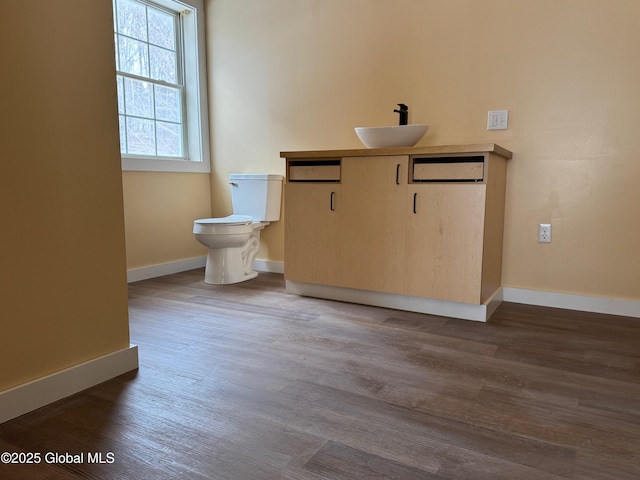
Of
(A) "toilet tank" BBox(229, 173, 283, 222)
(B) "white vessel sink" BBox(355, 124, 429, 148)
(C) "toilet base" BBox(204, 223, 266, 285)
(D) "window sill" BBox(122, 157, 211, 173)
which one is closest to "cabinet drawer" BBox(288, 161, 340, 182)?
(B) "white vessel sink" BBox(355, 124, 429, 148)

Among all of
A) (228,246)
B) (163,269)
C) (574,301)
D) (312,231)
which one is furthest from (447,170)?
(163,269)

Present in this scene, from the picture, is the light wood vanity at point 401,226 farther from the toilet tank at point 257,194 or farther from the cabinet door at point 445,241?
the toilet tank at point 257,194

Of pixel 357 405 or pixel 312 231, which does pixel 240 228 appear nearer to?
pixel 312 231

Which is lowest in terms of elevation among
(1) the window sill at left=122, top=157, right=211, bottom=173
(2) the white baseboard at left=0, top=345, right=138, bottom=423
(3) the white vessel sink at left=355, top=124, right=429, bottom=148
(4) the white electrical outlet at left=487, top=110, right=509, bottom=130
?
(2) the white baseboard at left=0, top=345, right=138, bottom=423

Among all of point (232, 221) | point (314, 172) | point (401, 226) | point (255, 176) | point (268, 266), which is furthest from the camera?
point (268, 266)

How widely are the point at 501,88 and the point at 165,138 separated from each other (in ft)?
8.16

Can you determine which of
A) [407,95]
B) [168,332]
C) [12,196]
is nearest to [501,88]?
[407,95]

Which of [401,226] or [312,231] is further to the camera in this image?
[312,231]

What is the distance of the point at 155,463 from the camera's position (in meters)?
1.13

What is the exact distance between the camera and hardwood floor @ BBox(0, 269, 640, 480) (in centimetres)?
113

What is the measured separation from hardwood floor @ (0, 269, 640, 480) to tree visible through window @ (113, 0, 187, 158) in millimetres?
1731

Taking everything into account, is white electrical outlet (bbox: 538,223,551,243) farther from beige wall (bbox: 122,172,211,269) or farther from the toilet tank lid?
beige wall (bbox: 122,172,211,269)

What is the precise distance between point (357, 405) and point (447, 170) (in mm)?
1353

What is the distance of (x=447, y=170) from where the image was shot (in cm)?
230
